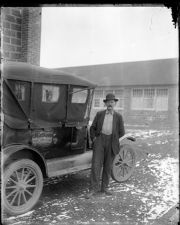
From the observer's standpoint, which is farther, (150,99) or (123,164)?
(150,99)

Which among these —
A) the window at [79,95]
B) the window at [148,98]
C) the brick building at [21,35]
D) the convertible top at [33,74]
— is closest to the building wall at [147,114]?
the window at [148,98]

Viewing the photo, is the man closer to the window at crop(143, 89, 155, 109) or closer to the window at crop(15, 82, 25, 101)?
the window at crop(15, 82, 25, 101)

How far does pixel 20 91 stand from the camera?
468cm

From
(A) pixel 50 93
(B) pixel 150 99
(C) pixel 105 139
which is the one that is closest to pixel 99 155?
(C) pixel 105 139

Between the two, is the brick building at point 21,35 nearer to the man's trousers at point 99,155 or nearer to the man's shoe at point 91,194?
the man's trousers at point 99,155

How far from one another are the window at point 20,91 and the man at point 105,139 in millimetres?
1398

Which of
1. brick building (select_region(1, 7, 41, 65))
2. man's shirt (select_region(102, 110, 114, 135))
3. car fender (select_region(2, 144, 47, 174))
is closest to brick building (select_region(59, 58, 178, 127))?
brick building (select_region(1, 7, 41, 65))

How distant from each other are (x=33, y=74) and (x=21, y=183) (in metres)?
1.72

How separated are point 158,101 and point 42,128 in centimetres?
2038

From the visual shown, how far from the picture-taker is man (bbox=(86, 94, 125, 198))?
5246 mm

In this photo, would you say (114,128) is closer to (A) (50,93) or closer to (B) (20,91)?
(A) (50,93)

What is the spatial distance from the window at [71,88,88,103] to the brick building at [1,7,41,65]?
2.38 meters

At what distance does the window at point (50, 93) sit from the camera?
198 inches

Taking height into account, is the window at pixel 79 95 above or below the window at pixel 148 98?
below
